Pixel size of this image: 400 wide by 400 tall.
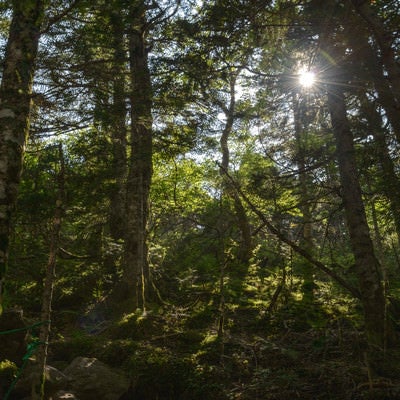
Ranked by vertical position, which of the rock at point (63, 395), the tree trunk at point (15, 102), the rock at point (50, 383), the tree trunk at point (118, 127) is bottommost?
the rock at point (63, 395)

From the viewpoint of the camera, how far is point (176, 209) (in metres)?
13.2

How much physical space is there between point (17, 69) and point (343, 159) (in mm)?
6342

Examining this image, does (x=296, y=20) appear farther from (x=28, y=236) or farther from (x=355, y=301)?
(x=28, y=236)

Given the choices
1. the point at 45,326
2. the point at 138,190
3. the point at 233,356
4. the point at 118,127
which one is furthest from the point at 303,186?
the point at 45,326

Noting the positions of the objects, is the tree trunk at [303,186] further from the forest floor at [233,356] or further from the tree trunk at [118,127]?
the tree trunk at [118,127]

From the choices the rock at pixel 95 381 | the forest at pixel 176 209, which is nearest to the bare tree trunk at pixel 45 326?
the forest at pixel 176 209

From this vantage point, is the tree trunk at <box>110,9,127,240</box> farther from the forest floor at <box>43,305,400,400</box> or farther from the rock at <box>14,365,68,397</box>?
the rock at <box>14,365,68,397</box>

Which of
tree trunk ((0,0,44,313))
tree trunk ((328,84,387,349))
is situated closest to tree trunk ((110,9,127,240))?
tree trunk ((0,0,44,313))

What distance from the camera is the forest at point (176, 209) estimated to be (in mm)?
5172

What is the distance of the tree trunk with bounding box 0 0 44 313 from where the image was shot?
3914 mm

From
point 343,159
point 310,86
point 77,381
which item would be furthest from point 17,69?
point 310,86

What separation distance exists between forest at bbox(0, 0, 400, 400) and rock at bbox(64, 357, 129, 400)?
0.10ft

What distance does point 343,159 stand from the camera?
23.8ft

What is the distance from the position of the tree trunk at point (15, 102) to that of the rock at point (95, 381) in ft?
9.87
